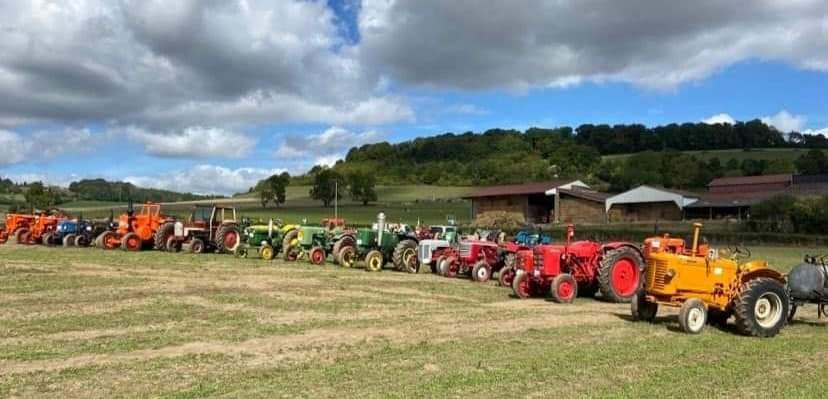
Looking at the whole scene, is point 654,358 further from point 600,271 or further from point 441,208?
point 441,208

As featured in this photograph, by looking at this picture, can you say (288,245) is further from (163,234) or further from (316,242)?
(163,234)

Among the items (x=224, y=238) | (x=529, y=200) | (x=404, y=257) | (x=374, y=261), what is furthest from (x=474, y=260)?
(x=529, y=200)

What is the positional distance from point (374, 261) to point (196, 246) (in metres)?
8.62

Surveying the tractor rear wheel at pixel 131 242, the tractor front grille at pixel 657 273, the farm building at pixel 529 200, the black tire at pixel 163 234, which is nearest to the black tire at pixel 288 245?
the black tire at pixel 163 234

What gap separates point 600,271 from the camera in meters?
14.7

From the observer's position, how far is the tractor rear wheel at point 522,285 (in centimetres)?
1520

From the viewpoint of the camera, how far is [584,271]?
1510 centimetres

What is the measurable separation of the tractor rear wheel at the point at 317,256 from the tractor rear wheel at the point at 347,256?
2.65ft

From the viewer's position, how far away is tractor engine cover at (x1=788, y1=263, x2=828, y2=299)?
11.8 metres

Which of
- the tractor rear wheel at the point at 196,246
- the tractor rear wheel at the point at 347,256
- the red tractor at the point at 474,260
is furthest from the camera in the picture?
the tractor rear wheel at the point at 196,246

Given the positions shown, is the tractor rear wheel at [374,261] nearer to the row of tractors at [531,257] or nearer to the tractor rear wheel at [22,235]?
the row of tractors at [531,257]

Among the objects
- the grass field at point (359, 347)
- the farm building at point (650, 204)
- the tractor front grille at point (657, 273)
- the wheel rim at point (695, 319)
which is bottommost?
the grass field at point (359, 347)

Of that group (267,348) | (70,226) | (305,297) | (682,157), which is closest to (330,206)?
(682,157)

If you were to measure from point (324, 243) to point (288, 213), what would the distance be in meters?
51.7
